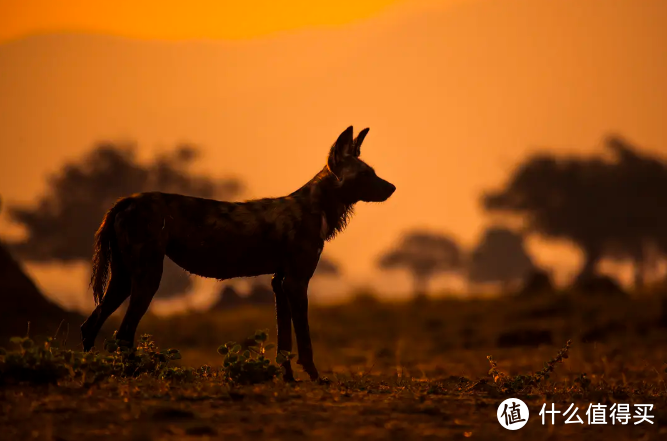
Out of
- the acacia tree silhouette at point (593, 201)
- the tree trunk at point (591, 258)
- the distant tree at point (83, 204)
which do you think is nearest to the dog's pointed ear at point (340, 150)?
the distant tree at point (83, 204)

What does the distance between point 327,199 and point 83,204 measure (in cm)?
5934

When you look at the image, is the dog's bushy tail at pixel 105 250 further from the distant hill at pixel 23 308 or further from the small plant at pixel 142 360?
the distant hill at pixel 23 308

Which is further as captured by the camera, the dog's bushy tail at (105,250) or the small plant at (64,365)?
the dog's bushy tail at (105,250)

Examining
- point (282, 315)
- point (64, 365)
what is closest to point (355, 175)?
point (282, 315)

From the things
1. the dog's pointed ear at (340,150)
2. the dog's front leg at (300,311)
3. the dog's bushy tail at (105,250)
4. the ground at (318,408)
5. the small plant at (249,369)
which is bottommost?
the ground at (318,408)

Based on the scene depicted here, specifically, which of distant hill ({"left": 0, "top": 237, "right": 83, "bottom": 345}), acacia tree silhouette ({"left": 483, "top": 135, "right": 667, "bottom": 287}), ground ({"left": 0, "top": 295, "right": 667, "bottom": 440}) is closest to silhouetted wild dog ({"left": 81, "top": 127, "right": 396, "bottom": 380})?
ground ({"left": 0, "top": 295, "right": 667, "bottom": 440})

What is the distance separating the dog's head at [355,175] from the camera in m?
11.9

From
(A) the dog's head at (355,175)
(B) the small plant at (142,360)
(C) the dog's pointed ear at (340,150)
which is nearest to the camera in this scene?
(B) the small plant at (142,360)

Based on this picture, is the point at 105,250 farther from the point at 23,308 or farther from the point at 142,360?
the point at 23,308

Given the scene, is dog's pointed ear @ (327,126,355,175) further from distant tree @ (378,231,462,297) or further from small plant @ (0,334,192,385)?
distant tree @ (378,231,462,297)

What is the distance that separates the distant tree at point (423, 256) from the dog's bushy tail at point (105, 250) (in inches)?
3651

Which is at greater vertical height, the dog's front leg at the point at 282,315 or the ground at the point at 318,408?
the dog's front leg at the point at 282,315

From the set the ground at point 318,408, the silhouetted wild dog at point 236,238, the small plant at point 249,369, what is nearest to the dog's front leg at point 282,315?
the silhouetted wild dog at point 236,238

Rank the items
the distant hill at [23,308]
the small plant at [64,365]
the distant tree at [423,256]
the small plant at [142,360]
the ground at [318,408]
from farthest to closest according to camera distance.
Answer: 1. the distant tree at [423,256]
2. the distant hill at [23,308]
3. the small plant at [142,360]
4. the small plant at [64,365]
5. the ground at [318,408]
